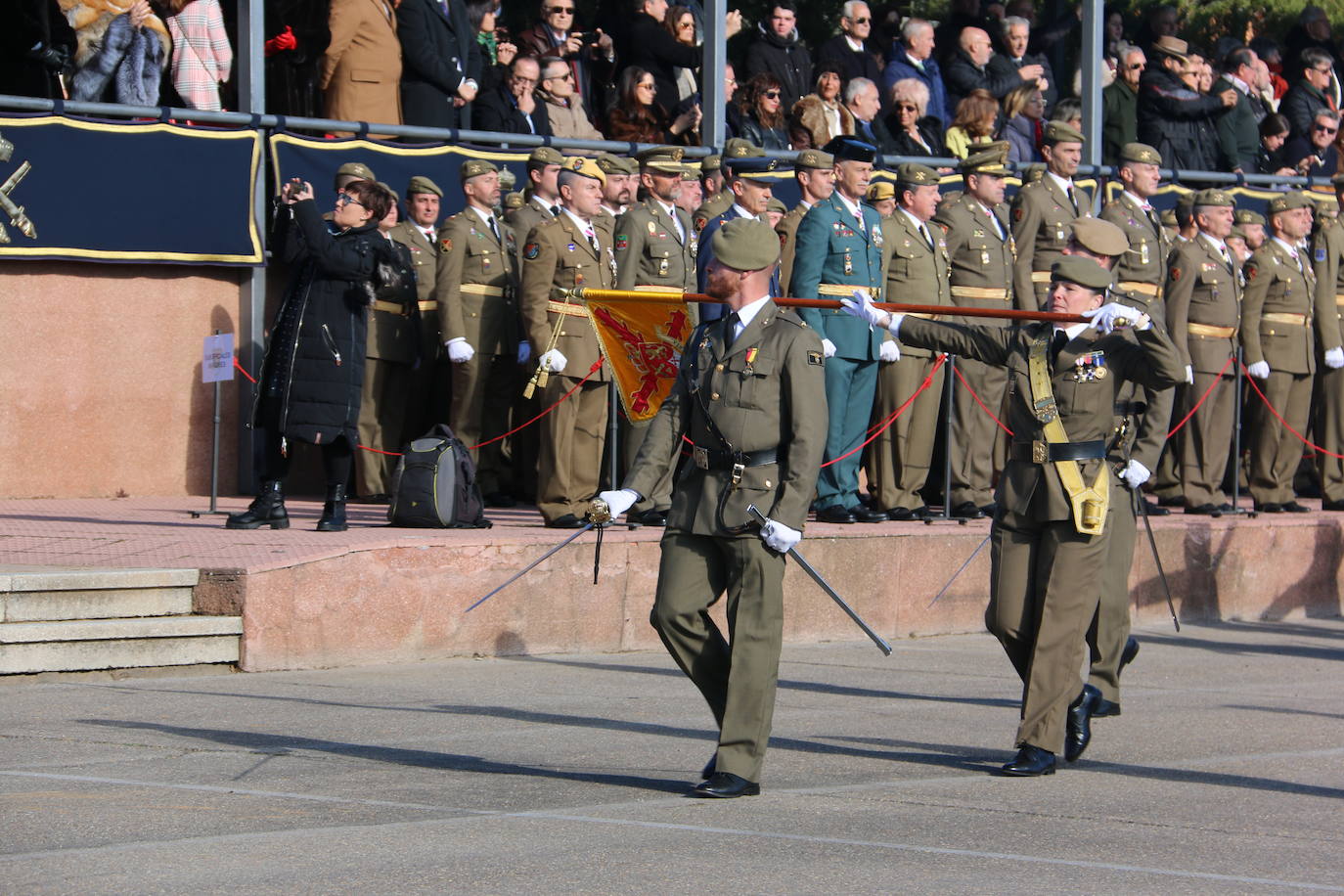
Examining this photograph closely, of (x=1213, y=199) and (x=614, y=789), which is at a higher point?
(x=1213, y=199)

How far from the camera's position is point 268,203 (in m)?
13.8

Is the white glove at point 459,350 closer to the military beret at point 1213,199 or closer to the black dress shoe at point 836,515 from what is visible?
the black dress shoe at point 836,515

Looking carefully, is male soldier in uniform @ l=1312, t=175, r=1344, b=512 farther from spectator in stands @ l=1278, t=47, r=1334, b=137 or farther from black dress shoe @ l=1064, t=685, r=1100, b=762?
black dress shoe @ l=1064, t=685, r=1100, b=762

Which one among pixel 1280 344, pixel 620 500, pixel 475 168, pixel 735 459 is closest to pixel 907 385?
pixel 475 168

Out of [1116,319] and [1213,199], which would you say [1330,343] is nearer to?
[1213,199]

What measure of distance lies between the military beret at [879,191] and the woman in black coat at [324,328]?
153 inches

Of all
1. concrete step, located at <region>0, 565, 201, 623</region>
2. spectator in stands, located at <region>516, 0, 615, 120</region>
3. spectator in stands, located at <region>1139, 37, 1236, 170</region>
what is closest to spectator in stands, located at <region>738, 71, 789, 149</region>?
spectator in stands, located at <region>516, 0, 615, 120</region>

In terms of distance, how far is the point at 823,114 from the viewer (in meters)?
15.6

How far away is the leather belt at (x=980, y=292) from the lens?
14.1m

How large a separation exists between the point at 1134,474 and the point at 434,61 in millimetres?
7321

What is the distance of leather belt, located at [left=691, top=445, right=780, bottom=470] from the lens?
7.41m

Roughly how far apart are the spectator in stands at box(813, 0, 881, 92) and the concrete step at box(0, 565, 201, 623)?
8321 mm

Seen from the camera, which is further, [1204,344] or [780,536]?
[1204,344]

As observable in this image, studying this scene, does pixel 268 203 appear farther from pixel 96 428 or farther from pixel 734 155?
pixel 734 155
